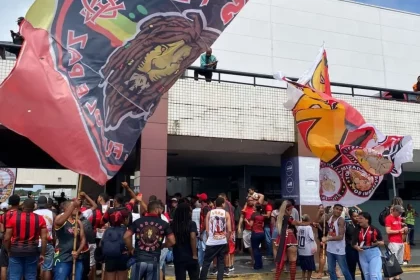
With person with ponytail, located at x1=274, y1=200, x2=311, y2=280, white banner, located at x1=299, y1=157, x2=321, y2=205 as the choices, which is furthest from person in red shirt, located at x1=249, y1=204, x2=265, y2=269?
white banner, located at x1=299, y1=157, x2=321, y2=205

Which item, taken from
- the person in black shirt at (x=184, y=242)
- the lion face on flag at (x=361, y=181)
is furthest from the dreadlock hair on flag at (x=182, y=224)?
the lion face on flag at (x=361, y=181)

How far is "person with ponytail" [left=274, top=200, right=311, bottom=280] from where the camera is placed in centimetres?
847

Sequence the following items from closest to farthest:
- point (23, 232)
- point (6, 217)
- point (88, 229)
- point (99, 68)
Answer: point (99, 68) < point (23, 232) < point (6, 217) < point (88, 229)

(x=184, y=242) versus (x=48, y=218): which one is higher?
Result: (x=48, y=218)

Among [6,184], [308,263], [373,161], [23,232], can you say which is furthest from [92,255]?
[373,161]

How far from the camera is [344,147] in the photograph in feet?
25.7

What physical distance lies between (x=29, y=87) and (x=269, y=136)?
324 inches

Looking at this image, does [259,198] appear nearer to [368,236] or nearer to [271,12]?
[368,236]

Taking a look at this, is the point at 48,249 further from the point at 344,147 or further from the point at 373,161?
the point at 373,161

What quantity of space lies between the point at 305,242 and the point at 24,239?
5137 mm

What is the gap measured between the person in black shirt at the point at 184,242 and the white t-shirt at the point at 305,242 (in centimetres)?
265

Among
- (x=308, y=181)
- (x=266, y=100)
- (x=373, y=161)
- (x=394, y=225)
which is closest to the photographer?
(x=373, y=161)

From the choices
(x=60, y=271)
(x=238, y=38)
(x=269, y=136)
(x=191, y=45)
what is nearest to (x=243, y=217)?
(x=269, y=136)

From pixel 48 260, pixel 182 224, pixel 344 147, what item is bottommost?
pixel 48 260
